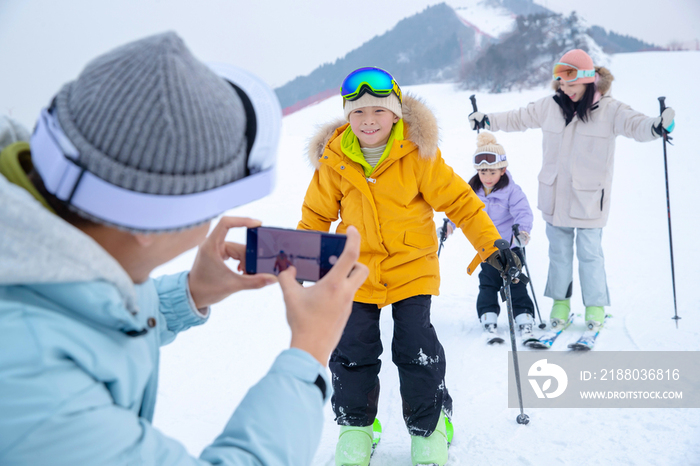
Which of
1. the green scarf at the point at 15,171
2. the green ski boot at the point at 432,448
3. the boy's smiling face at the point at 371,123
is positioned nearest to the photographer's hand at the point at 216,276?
the green scarf at the point at 15,171

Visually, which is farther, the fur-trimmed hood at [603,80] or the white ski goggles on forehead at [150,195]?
the fur-trimmed hood at [603,80]

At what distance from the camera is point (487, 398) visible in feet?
9.23

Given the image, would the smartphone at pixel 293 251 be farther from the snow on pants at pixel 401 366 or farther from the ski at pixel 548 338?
the ski at pixel 548 338

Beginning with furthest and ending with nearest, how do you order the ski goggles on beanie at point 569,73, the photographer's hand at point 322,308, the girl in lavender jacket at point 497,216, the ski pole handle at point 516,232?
the girl in lavender jacket at point 497,216
the ski pole handle at point 516,232
the ski goggles on beanie at point 569,73
the photographer's hand at point 322,308

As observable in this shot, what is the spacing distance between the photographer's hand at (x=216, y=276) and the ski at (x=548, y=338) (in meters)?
2.67

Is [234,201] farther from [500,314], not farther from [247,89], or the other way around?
[500,314]

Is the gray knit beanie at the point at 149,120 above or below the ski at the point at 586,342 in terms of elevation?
above

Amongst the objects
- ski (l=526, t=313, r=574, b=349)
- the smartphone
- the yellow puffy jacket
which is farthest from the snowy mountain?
the smartphone

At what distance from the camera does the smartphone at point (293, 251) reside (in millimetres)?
1284

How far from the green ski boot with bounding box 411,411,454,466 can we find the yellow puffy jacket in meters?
0.62

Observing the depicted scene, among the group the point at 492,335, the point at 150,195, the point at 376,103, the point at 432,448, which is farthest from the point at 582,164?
the point at 150,195

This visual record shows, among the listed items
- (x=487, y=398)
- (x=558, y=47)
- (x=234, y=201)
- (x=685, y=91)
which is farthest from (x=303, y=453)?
(x=558, y=47)

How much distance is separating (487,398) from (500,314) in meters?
1.38

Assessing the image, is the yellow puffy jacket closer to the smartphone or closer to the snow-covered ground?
the snow-covered ground
